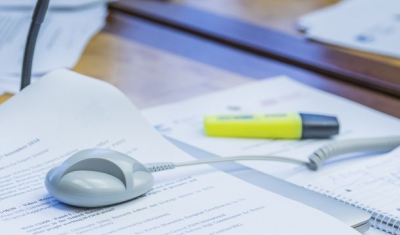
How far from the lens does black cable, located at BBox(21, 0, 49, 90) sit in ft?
2.47

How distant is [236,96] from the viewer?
3.04 ft

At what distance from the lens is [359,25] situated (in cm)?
121

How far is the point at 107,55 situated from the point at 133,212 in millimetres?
517

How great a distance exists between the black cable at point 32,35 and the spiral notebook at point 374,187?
1.07 ft

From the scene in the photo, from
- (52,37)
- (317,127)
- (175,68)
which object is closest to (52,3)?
(52,37)

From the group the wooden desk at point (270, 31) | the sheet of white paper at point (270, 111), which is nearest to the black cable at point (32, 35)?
the sheet of white paper at point (270, 111)

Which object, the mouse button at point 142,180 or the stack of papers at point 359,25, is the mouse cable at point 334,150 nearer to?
the mouse button at point 142,180

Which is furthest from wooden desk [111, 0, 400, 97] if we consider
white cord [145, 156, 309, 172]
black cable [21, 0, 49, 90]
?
black cable [21, 0, 49, 90]

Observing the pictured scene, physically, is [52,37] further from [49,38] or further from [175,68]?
[175,68]

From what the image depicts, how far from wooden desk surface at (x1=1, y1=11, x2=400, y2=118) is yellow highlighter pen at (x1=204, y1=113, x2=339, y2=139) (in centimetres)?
12

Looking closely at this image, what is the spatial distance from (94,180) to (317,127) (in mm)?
319

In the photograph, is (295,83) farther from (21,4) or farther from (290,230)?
A: (21,4)

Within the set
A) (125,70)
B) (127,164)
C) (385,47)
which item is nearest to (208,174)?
(127,164)

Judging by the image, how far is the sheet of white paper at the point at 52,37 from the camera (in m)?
1.00
